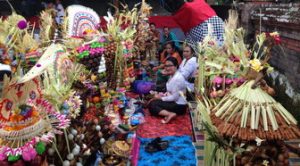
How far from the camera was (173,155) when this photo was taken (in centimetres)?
393

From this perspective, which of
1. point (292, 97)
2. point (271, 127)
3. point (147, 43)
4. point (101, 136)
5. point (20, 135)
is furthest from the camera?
point (147, 43)

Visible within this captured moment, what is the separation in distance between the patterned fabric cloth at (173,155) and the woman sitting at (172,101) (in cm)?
75

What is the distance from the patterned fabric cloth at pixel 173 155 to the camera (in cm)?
378

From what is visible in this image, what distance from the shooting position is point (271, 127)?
2.14 meters

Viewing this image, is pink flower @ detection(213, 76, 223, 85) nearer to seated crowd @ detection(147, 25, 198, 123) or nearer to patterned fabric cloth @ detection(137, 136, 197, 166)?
patterned fabric cloth @ detection(137, 136, 197, 166)

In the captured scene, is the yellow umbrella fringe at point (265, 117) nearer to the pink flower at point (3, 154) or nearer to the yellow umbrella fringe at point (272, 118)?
the yellow umbrella fringe at point (272, 118)

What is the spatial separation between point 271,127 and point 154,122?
9.74 feet

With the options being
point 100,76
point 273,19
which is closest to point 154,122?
point 100,76

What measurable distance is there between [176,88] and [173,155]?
1364 mm

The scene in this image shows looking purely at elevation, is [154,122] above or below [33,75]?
below

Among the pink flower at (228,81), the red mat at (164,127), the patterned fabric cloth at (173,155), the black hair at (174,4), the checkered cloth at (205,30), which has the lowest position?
the patterned fabric cloth at (173,155)

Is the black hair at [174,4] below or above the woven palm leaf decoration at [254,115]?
above

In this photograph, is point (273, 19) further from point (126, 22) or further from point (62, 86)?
point (62, 86)

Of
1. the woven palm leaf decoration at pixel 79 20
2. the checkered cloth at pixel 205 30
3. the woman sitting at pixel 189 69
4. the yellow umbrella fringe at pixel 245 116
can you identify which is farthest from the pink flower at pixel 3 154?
the checkered cloth at pixel 205 30
